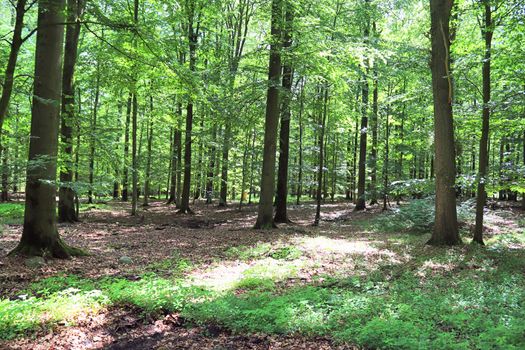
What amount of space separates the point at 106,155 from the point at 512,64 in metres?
12.1

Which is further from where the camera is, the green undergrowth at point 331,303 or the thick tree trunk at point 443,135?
the thick tree trunk at point 443,135

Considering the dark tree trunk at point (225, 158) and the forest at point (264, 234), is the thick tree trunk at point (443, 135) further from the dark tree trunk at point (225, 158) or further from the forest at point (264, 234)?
the dark tree trunk at point (225, 158)

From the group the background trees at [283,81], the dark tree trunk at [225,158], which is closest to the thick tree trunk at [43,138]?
the background trees at [283,81]

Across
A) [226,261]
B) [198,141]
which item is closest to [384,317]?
[226,261]

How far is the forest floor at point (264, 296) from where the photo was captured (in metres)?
4.21

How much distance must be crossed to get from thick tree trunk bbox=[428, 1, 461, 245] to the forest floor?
674 millimetres

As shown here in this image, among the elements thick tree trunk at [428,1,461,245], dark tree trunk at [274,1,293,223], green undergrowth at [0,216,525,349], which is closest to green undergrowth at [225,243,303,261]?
green undergrowth at [0,216,525,349]

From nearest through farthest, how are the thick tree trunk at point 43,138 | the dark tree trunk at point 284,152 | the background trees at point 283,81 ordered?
the thick tree trunk at point 43,138 < the background trees at point 283,81 < the dark tree trunk at point 284,152

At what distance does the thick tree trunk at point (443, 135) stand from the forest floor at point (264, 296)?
2.21 feet

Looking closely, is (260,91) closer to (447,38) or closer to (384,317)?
(447,38)

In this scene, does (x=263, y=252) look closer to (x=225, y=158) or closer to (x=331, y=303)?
(x=331, y=303)

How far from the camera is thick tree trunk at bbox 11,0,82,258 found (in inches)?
282

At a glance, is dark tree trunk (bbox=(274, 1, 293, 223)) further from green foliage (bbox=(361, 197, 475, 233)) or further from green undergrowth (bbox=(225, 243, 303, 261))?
green undergrowth (bbox=(225, 243, 303, 261))

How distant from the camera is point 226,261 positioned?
8.52 m
